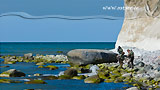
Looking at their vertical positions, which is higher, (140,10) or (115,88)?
(140,10)

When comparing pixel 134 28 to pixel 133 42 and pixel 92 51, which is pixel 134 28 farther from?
pixel 92 51

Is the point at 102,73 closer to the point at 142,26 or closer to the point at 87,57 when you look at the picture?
the point at 87,57

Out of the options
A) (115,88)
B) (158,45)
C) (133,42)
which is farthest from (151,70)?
(133,42)

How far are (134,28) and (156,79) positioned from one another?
26079mm

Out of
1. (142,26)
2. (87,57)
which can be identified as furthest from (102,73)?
(142,26)

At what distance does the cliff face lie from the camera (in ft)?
136

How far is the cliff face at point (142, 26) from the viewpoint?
41.5 m

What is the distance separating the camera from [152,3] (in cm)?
4416

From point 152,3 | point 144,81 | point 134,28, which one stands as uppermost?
point 152,3

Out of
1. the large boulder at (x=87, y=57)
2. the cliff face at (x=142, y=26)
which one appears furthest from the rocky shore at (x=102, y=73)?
the cliff face at (x=142, y=26)

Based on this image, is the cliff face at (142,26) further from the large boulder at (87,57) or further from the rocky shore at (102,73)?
the large boulder at (87,57)

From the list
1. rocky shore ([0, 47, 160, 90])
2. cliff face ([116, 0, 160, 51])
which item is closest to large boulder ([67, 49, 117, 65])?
rocky shore ([0, 47, 160, 90])

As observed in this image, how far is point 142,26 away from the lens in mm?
44531

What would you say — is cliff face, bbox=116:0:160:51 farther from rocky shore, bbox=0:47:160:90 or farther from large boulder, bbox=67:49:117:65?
large boulder, bbox=67:49:117:65
